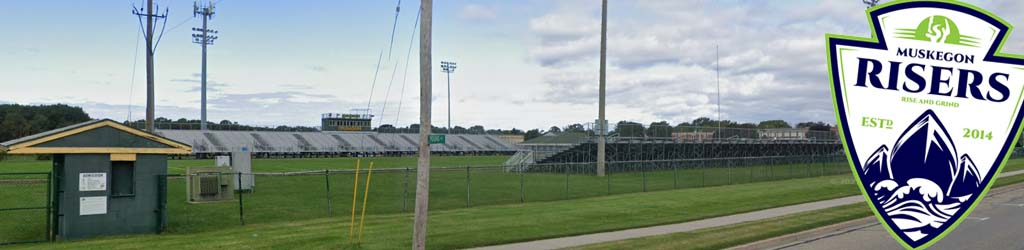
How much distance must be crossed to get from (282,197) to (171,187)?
24.6 ft

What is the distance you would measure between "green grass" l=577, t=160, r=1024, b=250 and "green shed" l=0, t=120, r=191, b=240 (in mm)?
9737

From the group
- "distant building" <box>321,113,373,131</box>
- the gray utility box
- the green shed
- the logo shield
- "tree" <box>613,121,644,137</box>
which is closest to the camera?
the logo shield

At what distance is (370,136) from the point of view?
345 feet

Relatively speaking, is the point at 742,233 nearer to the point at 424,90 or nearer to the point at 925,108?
the point at 424,90

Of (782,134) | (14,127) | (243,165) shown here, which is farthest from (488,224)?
(14,127)

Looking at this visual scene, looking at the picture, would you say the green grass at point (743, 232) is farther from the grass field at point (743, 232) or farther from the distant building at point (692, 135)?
the distant building at point (692, 135)

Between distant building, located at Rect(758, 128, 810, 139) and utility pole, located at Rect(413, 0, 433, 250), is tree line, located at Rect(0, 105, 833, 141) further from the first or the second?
utility pole, located at Rect(413, 0, 433, 250)

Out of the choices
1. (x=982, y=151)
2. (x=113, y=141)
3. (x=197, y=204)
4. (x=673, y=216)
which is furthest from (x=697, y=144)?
(x=982, y=151)

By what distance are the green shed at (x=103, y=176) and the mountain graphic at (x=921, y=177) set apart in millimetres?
15900

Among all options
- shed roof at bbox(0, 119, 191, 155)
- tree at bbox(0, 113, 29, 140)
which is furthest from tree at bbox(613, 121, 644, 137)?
tree at bbox(0, 113, 29, 140)

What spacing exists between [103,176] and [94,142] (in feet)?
2.44

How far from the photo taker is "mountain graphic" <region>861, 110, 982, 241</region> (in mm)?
3260

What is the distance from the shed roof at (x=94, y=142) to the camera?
14906 mm

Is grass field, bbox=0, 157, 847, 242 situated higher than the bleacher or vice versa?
the bleacher
